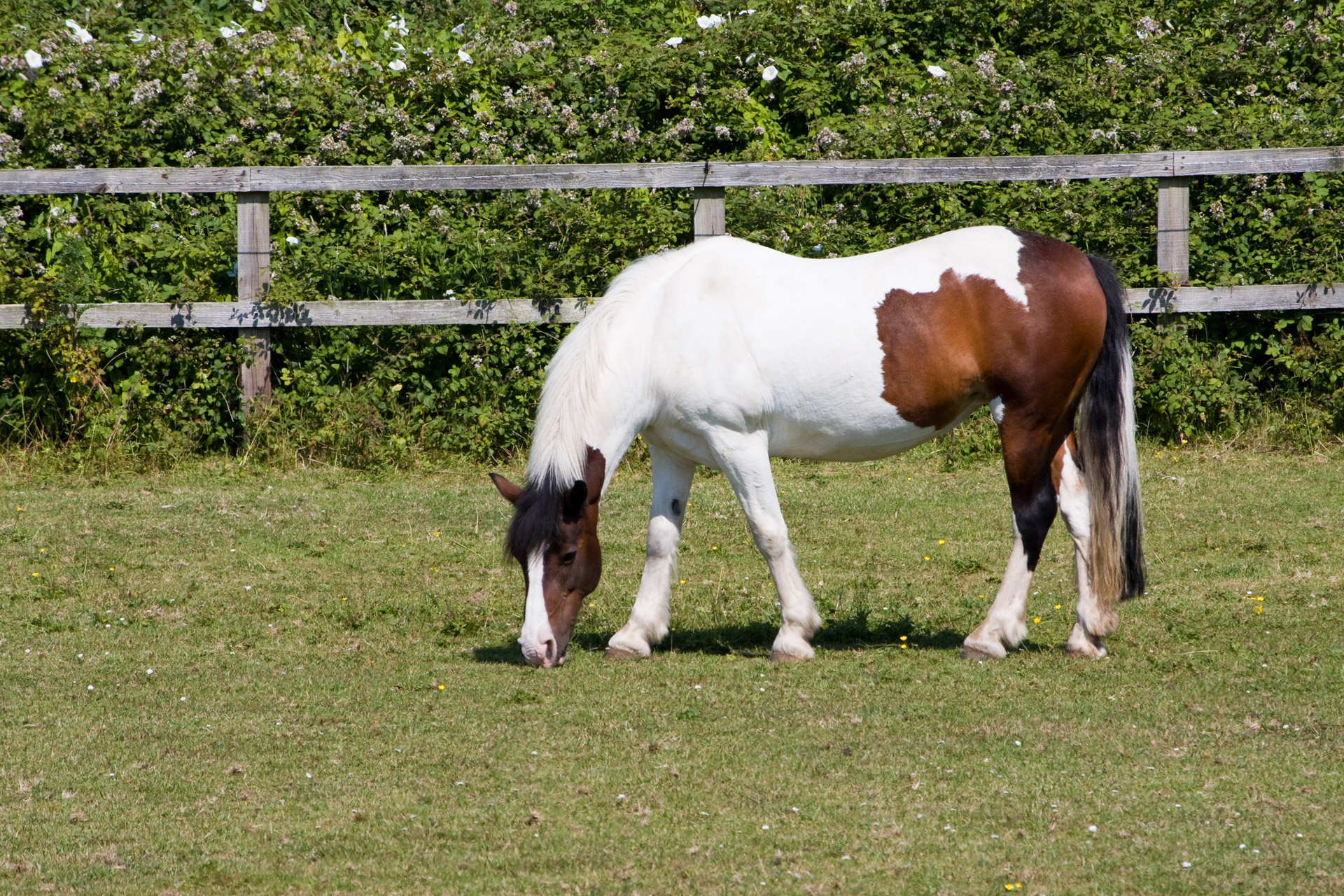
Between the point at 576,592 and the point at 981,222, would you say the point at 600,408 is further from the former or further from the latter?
the point at 981,222

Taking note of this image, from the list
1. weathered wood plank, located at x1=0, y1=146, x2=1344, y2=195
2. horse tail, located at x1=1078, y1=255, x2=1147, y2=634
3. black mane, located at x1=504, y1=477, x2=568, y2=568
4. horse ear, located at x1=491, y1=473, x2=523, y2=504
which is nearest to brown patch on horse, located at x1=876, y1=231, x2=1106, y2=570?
horse tail, located at x1=1078, y1=255, x2=1147, y2=634

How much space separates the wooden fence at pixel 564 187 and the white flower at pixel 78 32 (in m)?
2.36

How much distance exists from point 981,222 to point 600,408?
5.56 metres

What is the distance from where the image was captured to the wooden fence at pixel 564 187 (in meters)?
10.3

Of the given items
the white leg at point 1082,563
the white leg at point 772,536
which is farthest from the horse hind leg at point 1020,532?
the white leg at point 772,536

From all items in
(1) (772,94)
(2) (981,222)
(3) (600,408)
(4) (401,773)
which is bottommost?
(4) (401,773)

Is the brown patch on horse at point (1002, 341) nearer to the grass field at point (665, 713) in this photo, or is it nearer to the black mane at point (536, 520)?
the grass field at point (665, 713)

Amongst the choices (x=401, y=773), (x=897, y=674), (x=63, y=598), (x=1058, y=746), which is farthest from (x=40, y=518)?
(x=1058, y=746)

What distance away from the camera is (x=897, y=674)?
6141 millimetres

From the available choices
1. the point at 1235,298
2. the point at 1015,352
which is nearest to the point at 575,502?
the point at 1015,352

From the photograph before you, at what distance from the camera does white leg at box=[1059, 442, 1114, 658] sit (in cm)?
632

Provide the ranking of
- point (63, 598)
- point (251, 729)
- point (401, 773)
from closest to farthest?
point (401, 773) → point (251, 729) → point (63, 598)

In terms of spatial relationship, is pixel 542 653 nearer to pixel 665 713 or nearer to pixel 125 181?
pixel 665 713

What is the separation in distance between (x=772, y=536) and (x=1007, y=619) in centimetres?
111
